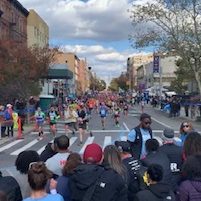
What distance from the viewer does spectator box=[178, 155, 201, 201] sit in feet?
20.2

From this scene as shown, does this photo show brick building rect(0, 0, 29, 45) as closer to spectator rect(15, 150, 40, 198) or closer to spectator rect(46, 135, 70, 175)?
spectator rect(46, 135, 70, 175)

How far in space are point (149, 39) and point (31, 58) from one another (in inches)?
422

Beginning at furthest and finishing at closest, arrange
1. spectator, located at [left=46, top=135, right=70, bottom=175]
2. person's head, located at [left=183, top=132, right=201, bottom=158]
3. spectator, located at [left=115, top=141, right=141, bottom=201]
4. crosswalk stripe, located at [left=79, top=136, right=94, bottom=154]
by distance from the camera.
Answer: crosswalk stripe, located at [left=79, top=136, right=94, bottom=154]
person's head, located at [left=183, top=132, right=201, bottom=158]
spectator, located at [left=46, top=135, right=70, bottom=175]
spectator, located at [left=115, top=141, right=141, bottom=201]

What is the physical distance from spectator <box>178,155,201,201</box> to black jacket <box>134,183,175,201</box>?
190 mm

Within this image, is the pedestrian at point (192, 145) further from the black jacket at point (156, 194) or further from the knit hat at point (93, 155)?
the knit hat at point (93, 155)

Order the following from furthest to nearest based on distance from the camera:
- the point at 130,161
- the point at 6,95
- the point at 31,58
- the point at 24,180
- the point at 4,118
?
the point at 31,58, the point at 6,95, the point at 4,118, the point at 130,161, the point at 24,180

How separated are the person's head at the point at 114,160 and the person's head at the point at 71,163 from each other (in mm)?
311

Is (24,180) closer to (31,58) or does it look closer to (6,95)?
(6,95)

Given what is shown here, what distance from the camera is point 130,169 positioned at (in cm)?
708

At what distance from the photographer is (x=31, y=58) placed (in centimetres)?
4988

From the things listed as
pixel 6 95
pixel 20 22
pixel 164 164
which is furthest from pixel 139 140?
pixel 20 22

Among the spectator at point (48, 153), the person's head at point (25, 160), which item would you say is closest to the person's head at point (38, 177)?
the person's head at point (25, 160)

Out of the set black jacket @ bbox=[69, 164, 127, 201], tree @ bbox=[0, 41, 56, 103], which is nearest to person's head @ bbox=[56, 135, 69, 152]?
black jacket @ bbox=[69, 164, 127, 201]

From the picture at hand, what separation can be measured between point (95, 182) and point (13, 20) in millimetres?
71040
